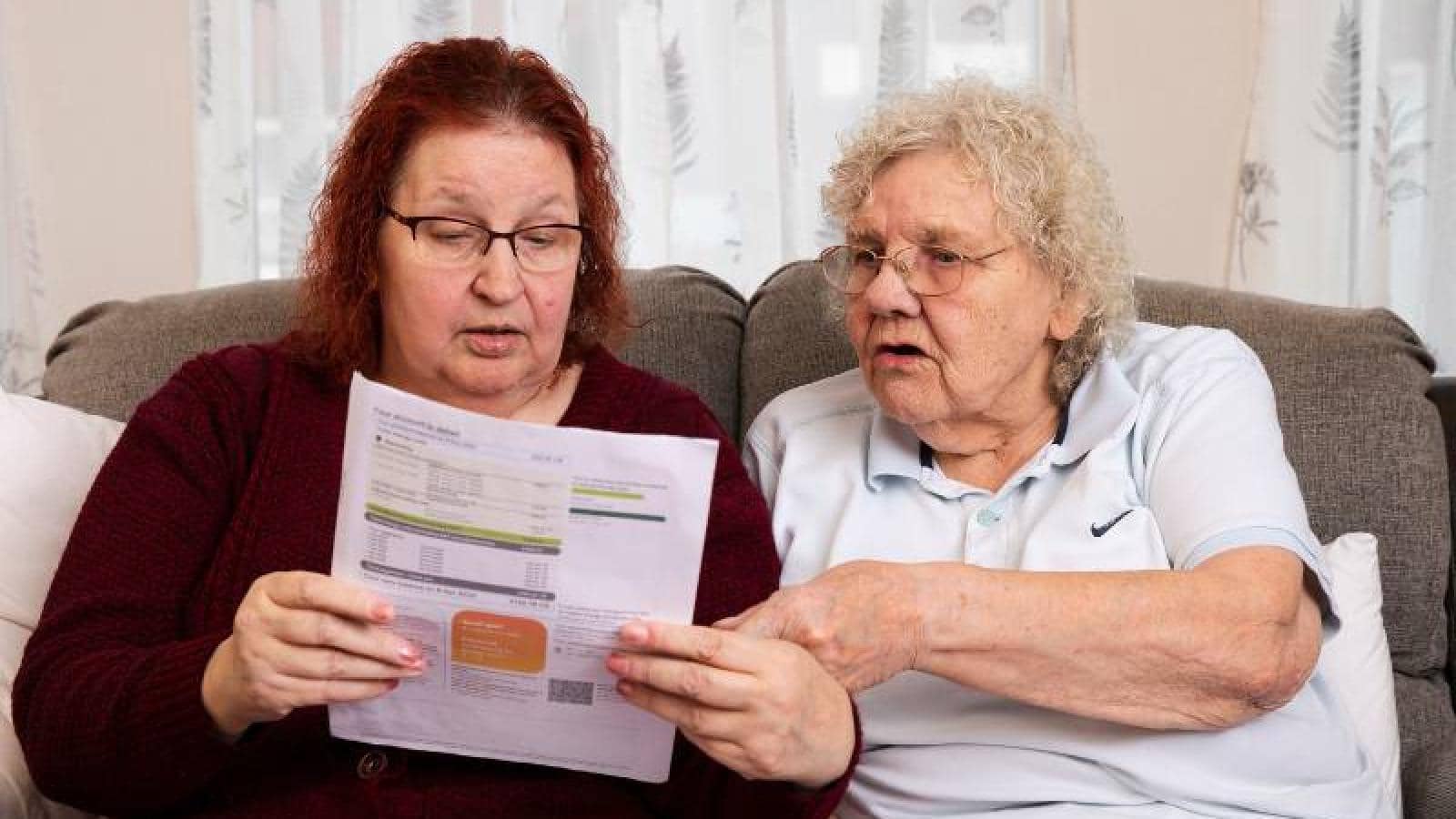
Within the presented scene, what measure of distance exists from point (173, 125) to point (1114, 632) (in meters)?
2.21

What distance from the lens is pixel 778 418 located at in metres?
1.96

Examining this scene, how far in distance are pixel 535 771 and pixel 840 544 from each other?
412mm

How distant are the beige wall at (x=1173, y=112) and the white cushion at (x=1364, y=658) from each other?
126cm

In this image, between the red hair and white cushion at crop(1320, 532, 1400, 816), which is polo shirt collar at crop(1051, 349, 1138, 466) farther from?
the red hair

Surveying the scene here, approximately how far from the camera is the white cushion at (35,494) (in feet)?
6.14

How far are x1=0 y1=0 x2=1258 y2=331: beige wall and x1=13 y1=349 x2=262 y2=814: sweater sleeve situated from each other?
1.52 m

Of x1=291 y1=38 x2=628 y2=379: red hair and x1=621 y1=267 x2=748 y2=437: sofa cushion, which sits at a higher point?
x1=291 y1=38 x2=628 y2=379: red hair

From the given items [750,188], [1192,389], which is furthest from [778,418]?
[750,188]

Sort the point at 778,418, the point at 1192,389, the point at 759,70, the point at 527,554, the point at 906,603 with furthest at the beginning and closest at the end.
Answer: the point at 759,70, the point at 778,418, the point at 1192,389, the point at 906,603, the point at 527,554

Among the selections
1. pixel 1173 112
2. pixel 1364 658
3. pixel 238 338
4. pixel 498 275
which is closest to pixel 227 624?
pixel 498 275

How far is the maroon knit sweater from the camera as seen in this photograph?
1499mm

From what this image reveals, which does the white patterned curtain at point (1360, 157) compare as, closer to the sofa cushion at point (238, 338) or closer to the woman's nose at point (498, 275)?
the sofa cushion at point (238, 338)

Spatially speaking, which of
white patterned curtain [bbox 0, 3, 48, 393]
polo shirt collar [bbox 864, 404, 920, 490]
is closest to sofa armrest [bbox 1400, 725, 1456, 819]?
polo shirt collar [bbox 864, 404, 920, 490]

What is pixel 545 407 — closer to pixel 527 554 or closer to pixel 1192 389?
pixel 527 554
